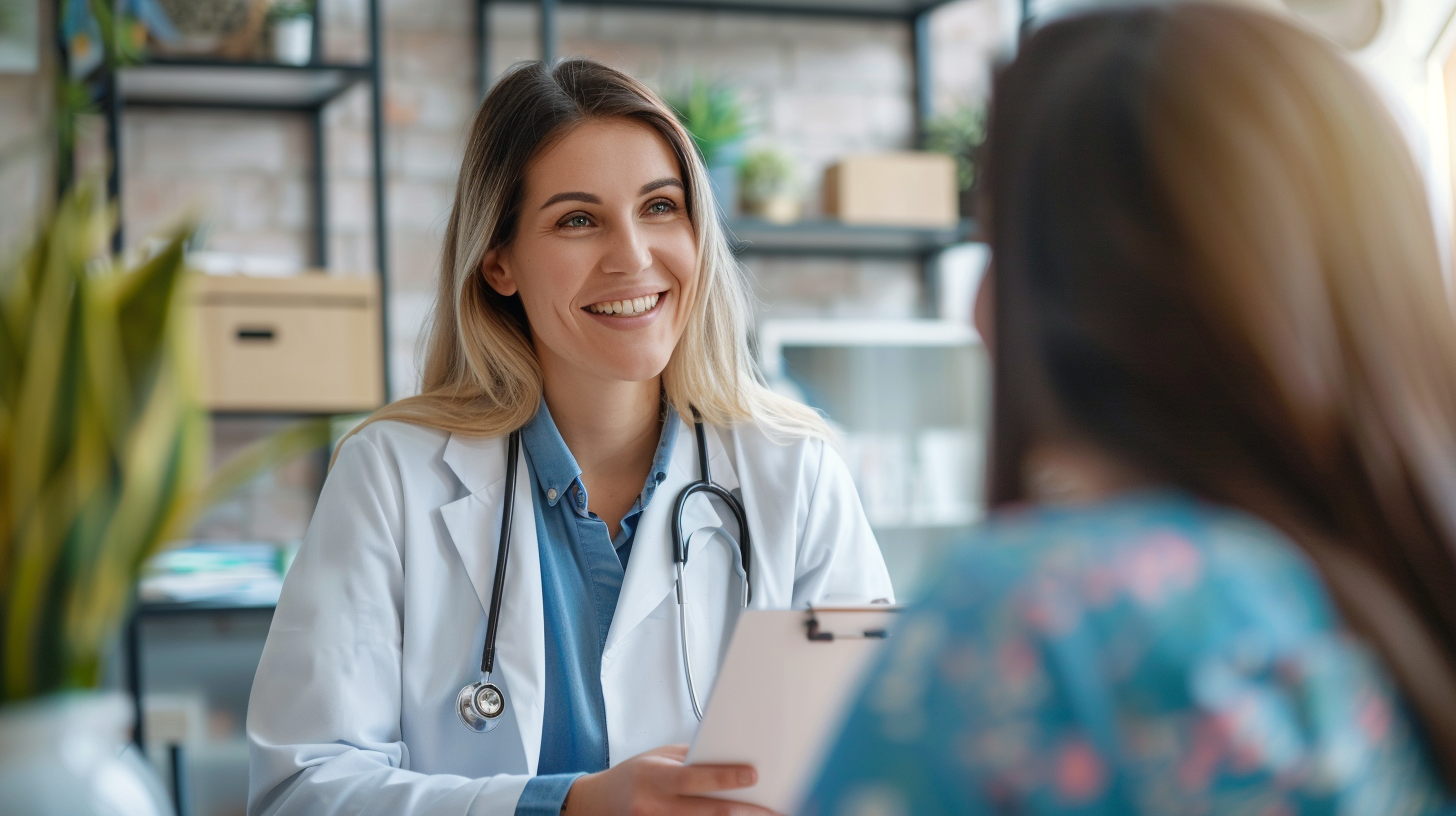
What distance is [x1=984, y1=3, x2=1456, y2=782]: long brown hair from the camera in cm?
53

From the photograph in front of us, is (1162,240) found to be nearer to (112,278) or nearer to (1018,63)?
(1018,63)

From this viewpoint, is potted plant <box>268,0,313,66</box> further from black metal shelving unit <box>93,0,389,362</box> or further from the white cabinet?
the white cabinet

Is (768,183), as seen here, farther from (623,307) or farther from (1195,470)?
(1195,470)

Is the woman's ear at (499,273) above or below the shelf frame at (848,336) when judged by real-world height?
above

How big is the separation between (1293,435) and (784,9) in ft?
9.45

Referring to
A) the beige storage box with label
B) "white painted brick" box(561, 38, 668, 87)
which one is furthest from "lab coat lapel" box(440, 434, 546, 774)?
"white painted brick" box(561, 38, 668, 87)

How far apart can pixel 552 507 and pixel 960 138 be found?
2069 mm

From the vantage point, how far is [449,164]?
116 inches

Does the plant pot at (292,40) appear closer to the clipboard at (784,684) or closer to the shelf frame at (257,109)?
the shelf frame at (257,109)

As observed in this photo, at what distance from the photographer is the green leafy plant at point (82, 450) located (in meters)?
0.63

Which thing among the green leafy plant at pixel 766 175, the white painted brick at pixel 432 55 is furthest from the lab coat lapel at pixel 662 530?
the white painted brick at pixel 432 55

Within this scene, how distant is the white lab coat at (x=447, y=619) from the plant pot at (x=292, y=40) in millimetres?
1450

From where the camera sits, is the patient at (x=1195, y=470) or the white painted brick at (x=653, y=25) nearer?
the patient at (x=1195, y=470)

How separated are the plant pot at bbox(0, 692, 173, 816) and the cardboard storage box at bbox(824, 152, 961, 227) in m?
2.52
